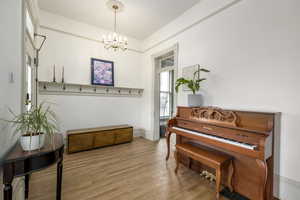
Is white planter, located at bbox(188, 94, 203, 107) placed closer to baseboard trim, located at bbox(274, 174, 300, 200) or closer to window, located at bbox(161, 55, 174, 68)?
baseboard trim, located at bbox(274, 174, 300, 200)

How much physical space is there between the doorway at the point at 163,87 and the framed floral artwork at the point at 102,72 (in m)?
1.37

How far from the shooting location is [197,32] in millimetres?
2893

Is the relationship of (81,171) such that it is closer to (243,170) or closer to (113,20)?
(243,170)

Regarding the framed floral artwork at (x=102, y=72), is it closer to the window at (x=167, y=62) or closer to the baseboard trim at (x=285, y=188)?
the window at (x=167, y=62)

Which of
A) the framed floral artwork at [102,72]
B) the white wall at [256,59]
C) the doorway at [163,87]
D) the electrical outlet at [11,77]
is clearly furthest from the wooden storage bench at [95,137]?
the white wall at [256,59]

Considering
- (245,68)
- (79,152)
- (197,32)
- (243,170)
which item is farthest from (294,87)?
(79,152)

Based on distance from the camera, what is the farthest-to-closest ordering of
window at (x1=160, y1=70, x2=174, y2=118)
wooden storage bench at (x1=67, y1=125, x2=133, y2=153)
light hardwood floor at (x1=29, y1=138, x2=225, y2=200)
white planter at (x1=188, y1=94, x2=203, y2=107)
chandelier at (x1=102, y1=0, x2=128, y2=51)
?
1. window at (x1=160, y1=70, x2=174, y2=118)
2. wooden storage bench at (x1=67, y1=125, x2=133, y2=153)
3. chandelier at (x1=102, y1=0, x2=128, y2=51)
4. white planter at (x1=188, y1=94, x2=203, y2=107)
5. light hardwood floor at (x1=29, y1=138, x2=225, y2=200)

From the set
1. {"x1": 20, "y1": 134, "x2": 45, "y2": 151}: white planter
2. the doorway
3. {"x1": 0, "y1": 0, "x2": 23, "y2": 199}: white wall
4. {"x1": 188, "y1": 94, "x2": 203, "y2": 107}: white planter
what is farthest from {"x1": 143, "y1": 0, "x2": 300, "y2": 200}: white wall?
{"x1": 0, "y1": 0, "x2": 23, "y2": 199}: white wall

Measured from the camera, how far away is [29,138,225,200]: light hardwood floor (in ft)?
5.90

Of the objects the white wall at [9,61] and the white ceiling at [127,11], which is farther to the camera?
the white ceiling at [127,11]

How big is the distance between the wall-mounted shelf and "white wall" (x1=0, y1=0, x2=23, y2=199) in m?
2.01

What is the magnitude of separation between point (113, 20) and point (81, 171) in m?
3.55

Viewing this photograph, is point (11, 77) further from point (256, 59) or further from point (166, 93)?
point (166, 93)

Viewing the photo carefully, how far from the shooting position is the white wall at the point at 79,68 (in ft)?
10.7
